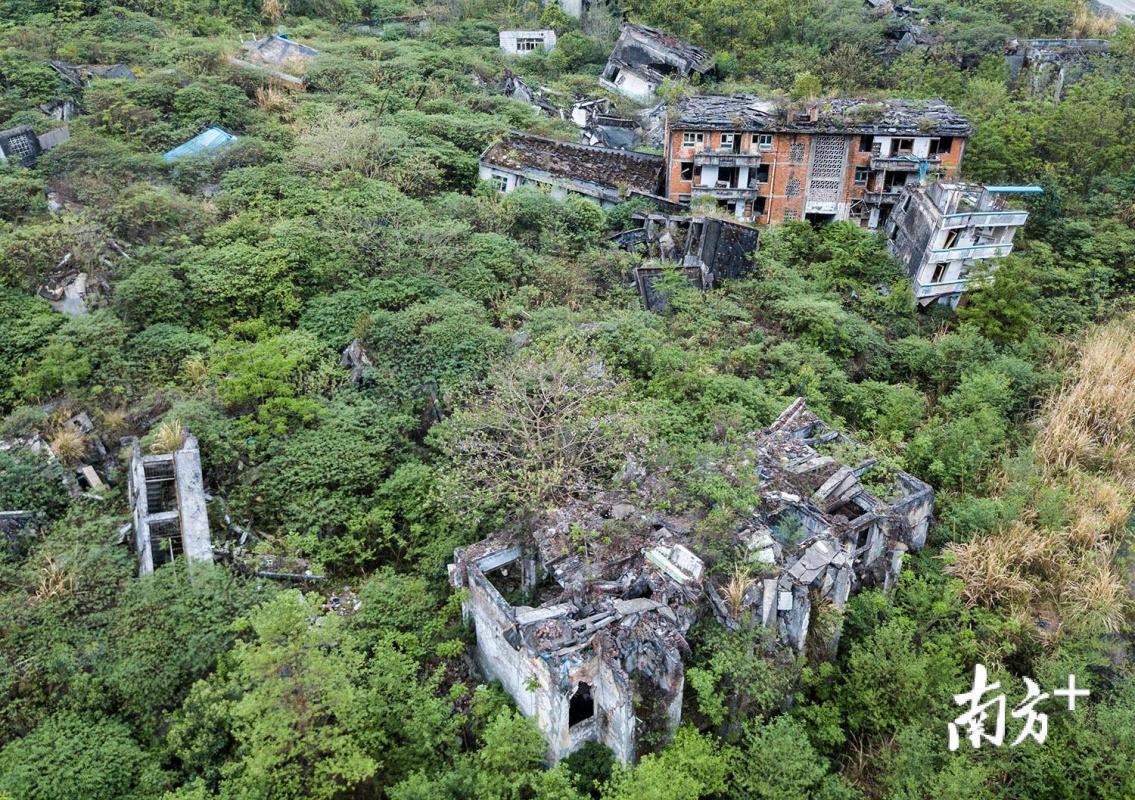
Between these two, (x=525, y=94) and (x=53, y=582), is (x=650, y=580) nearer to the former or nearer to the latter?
(x=53, y=582)

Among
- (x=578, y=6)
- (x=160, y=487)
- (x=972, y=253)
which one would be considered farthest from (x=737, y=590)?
(x=578, y=6)

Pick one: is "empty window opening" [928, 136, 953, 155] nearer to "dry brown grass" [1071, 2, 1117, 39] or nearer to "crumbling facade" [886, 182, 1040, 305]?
"crumbling facade" [886, 182, 1040, 305]

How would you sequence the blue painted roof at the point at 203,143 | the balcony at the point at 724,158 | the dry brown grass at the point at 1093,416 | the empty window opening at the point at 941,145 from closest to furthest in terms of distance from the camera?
the dry brown grass at the point at 1093,416 → the blue painted roof at the point at 203,143 → the empty window opening at the point at 941,145 → the balcony at the point at 724,158

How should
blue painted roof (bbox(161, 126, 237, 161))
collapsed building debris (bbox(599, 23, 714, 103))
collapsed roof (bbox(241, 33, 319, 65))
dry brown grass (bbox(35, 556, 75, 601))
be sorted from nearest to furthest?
dry brown grass (bbox(35, 556, 75, 601)), blue painted roof (bbox(161, 126, 237, 161)), collapsed roof (bbox(241, 33, 319, 65)), collapsed building debris (bbox(599, 23, 714, 103))

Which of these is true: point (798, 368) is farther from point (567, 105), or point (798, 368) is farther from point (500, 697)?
point (567, 105)

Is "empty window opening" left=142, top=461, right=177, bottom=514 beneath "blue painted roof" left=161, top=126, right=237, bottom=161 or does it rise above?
beneath

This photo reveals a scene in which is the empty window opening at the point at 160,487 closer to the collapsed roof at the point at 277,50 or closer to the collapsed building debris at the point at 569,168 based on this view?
the collapsed building debris at the point at 569,168

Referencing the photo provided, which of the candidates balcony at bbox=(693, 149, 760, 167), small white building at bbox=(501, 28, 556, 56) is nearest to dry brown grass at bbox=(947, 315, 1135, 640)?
balcony at bbox=(693, 149, 760, 167)

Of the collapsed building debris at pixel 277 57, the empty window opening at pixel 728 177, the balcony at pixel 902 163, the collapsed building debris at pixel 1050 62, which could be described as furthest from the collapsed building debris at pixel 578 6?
the balcony at pixel 902 163
